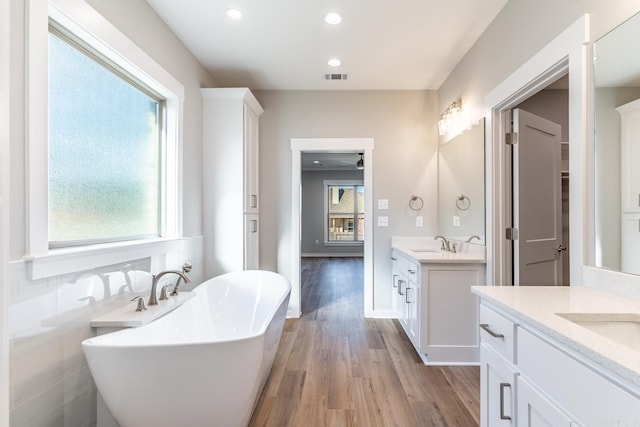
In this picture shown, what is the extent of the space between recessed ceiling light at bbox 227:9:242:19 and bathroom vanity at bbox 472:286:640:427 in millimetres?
2380

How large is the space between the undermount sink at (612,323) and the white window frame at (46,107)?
2.00m

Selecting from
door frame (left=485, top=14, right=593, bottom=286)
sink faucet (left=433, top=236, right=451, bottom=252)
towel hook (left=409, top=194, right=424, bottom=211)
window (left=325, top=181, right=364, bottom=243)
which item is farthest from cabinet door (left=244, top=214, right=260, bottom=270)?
window (left=325, top=181, right=364, bottom=243)

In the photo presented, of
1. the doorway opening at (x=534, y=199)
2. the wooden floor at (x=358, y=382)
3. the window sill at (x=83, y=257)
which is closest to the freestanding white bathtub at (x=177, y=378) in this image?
the window sill at (x=83, y=257)

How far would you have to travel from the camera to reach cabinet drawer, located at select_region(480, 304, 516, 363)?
116 cm

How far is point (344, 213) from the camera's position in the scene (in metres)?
9.03

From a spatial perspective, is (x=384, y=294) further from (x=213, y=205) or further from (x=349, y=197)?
(x=349, y=197)

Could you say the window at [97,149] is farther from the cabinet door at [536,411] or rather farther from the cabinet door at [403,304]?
the cabinet door at [403,304]

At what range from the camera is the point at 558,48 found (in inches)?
64.4

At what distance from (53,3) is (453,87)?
3.14 m

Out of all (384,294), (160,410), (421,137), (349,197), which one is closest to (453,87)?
(421,137)

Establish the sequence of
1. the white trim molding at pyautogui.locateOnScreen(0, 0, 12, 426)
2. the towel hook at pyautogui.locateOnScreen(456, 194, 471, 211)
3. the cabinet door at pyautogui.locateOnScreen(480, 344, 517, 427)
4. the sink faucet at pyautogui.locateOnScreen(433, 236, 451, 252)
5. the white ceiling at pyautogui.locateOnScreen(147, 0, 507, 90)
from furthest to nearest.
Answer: the sink faucet at pyautogui.locateOnScreen(433, 236, 451, 252) → the towel hook at pyautogui.locateOnScreen(456, 194, 471, 211) → the white ceiling at pyautogui.locateOnScreen(147, 0, 507, 90) → the cabinet door at pyautogui.locateOnScreen(480, 344, 517, 427) → the white trim molding at pyautogui.locateOnScreen(0, 0, 12, 426)

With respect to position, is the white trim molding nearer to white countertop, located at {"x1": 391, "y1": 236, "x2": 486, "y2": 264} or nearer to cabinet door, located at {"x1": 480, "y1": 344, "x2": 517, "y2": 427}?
cabinet door, located at {"x1": 480, "y1": 344, "x2": 517, "y2": 427}

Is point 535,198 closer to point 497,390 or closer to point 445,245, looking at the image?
point 445,245

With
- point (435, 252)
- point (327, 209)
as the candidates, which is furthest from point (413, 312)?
point (327, 209)
